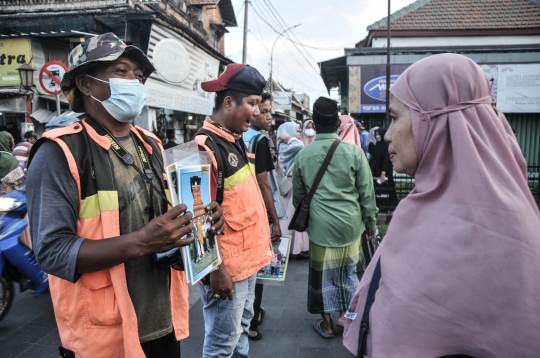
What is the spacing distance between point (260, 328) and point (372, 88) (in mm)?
12677

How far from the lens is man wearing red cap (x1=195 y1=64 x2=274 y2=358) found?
2275 millimetres

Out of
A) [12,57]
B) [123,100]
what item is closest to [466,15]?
[12,57]

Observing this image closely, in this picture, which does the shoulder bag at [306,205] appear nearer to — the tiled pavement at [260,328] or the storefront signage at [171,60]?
the tiled pavement at [260,328]

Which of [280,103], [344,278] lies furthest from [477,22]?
[344,278]

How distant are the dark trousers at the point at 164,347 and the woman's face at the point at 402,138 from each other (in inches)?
52.4

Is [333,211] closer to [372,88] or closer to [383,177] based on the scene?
[383,177]

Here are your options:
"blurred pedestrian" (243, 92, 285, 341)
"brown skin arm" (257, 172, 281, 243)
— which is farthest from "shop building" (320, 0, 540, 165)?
"brown skin arm" (257, 172, 281, 243)

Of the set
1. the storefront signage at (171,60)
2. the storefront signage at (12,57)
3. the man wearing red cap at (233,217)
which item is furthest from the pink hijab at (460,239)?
the storefront signage at (12,57)

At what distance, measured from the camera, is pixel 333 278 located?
137 inches

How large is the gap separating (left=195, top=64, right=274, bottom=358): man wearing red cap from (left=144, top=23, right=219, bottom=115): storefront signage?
8140 mm

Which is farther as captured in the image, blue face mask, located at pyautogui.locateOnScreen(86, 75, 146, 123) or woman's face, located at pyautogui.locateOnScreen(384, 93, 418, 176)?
blue face mask, located at pyautogui.locateOnScreen(86, 75, 146, 123)

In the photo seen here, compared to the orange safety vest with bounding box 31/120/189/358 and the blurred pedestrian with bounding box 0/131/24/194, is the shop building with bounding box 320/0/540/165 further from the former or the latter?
the orange safety vest with bounding box 31/120/189/358

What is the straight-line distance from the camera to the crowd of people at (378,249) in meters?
1.12

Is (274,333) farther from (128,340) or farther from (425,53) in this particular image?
(425,53)
